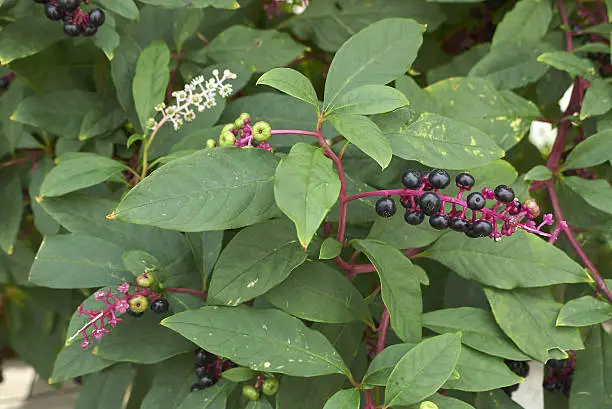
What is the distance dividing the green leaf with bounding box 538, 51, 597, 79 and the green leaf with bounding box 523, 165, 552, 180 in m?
0.16

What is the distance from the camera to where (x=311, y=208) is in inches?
23.9

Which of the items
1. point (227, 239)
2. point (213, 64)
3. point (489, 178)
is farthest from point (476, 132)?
point (213, 64)

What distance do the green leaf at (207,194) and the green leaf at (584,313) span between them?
383 millimetres

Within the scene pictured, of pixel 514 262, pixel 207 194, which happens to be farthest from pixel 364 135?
pixel 514 262

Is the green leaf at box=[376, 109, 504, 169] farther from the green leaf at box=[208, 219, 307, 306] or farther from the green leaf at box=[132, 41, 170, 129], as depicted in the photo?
the green leaf at box=[132, 41, 170, 129]

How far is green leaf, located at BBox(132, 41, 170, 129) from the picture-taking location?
961 mm

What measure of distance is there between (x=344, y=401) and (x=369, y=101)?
320mm

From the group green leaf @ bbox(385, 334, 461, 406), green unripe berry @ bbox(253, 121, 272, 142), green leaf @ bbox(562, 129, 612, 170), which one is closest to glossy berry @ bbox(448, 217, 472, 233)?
green leaf @ bbox(385, 334, 461, 406)

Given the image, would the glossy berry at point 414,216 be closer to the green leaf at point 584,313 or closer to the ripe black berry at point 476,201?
the ripe black berry at point 476,201

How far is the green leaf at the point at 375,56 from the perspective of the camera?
814 mm

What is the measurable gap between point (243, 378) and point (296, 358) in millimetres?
99

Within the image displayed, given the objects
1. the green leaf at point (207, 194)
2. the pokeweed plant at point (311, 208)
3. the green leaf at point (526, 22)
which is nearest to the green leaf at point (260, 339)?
the pokeweed plant at point (311, 208)

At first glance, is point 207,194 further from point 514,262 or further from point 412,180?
point 514,262

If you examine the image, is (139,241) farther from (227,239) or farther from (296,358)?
(296,358)
